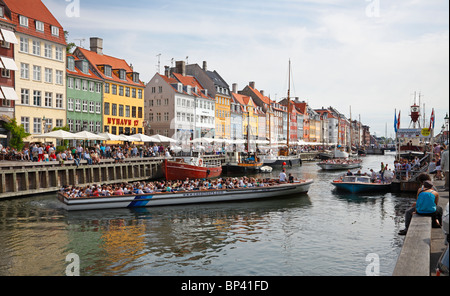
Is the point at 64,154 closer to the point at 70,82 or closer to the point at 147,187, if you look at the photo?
the point at 147,187

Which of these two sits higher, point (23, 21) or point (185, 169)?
point (23, 21)

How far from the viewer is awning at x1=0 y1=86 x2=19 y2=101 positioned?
130 ft

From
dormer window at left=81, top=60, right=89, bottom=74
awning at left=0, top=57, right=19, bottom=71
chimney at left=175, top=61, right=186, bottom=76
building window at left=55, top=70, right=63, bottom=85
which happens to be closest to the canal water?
awning at left=0, top=57, right=19, bottom=71

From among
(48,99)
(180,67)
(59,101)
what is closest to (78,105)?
(59,101)

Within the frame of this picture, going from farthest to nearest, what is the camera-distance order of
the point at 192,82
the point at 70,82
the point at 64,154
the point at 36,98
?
1. the point at 192,82
2. the point at 70,82
3. the point at 36,98
4. the point at 64,154

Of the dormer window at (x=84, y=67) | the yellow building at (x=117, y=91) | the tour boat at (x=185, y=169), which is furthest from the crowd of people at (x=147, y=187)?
the yellow building at (x=117, y=91)

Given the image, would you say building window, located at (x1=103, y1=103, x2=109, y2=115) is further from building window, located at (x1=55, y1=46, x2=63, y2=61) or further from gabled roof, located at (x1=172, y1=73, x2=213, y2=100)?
gabled roof, located at (x1=172, y1=73, x2=213, y2=100)

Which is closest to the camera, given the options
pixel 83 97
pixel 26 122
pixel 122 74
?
pixel 26 122

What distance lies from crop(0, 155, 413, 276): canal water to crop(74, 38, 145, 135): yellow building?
30841 mm

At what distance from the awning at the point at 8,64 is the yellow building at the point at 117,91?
17.0m

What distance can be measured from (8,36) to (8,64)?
262 centimetres

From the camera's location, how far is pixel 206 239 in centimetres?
1867
